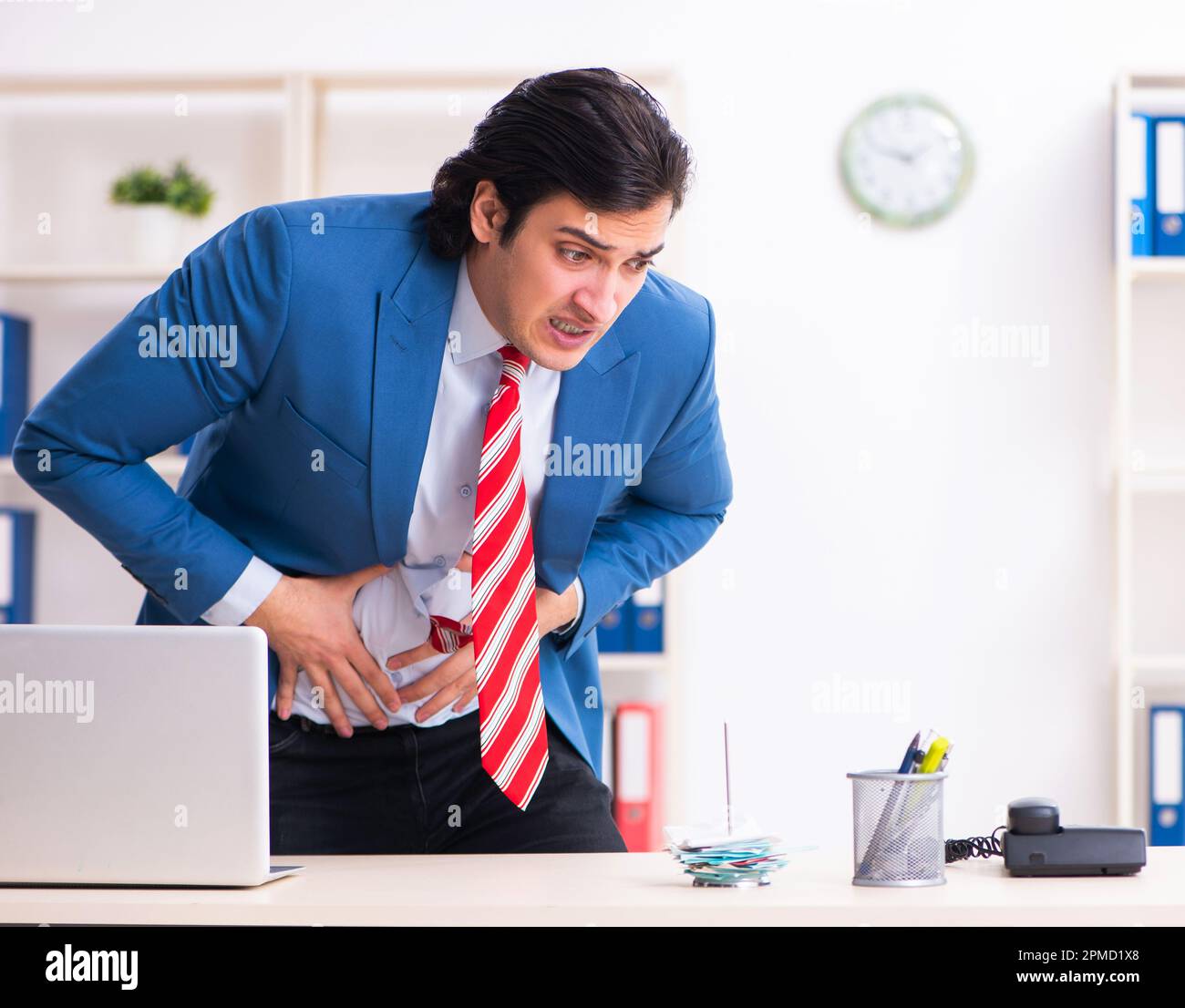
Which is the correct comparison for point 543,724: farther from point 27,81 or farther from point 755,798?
point 27,81

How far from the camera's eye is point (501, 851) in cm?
165

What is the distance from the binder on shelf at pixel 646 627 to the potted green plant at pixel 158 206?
1.42 m

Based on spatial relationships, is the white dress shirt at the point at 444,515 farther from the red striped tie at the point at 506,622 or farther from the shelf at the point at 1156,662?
the shelf at the point at 1156,662

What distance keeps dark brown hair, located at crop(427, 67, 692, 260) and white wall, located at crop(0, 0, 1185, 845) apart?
1803 mm

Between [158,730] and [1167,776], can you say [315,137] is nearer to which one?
[158,730]

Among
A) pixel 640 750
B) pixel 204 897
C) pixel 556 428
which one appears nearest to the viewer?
pixel 204 897

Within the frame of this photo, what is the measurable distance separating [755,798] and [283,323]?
2.20 meters

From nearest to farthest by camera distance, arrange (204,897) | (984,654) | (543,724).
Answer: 1. (204,897)
2. (543,724)
3. (984,654)

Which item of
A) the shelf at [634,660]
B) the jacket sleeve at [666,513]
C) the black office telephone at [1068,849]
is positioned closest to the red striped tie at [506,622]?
the jacket sleeve at [666,513]

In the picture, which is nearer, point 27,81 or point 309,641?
point 309,641

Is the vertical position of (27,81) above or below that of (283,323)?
above

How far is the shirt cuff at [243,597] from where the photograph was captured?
1585 millimetres

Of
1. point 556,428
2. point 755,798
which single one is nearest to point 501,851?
point 556,428

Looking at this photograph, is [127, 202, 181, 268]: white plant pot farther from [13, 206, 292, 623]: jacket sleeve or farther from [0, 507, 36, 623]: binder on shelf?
[13, 206, 292, 623]: jacket sleeve
